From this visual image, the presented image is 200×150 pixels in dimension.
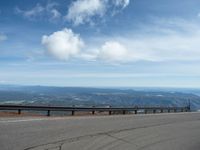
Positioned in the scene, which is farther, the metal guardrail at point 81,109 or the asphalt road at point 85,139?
the metal guardrail at point 81,109

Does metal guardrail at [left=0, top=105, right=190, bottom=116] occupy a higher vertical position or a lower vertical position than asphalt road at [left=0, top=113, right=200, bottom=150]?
higher

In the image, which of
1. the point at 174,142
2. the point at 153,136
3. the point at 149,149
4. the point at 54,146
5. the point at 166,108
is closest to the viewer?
the point at 54,146

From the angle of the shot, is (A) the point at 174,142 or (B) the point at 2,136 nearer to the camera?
(B) the point at 2,136

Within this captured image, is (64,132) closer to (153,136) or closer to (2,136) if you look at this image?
(2,136)

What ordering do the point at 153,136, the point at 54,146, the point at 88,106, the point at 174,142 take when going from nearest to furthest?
the point at 54,146 < the point at 174,142 < the point at 153,136 < the point at 88,106

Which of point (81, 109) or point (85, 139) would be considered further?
point (81, 109)

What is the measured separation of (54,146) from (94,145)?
131 centimetres

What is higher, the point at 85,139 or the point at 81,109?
the point at 81,109

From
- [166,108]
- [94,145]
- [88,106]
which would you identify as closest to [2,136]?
[94,145]

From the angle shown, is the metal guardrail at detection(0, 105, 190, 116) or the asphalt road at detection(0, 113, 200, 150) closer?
the asphalt road at detection(0, 113, 200, 150)

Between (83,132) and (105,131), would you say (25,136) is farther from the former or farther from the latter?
(105,131)

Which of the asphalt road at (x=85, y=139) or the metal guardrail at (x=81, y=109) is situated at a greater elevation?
the metal guardrail at (x=81, y=109)

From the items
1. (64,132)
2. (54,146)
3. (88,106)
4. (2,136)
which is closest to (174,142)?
(64,132)

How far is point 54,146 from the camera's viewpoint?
35.4 feet
